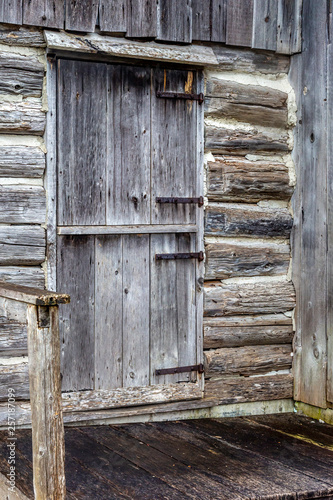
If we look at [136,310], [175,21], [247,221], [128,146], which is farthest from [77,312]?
[175,21]

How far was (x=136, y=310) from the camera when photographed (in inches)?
181

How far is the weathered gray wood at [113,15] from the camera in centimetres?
433

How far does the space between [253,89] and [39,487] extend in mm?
3241

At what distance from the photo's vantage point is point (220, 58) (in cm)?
476

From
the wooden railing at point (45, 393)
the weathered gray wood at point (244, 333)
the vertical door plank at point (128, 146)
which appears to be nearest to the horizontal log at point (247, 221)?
the vertical door plank at point (128, 146)

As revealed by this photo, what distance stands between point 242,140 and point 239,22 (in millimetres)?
852

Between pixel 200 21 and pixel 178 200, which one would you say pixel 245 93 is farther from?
pixel 178 200

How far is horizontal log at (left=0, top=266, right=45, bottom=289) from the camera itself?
4160mm

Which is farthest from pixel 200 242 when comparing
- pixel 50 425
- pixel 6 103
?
pixel 50 425

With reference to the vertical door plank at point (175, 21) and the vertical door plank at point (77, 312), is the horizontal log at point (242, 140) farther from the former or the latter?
the vertical door plank at point (77, 312)

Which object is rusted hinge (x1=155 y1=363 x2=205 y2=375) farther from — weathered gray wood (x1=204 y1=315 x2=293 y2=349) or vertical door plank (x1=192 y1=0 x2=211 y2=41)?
vertical door plank (x1=192 y1=0 x2=211 y2=41)

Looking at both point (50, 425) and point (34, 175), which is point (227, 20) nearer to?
point (34, 175)

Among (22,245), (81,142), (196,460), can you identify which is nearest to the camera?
(196,460)

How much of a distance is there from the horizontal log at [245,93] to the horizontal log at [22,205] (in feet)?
4.76
